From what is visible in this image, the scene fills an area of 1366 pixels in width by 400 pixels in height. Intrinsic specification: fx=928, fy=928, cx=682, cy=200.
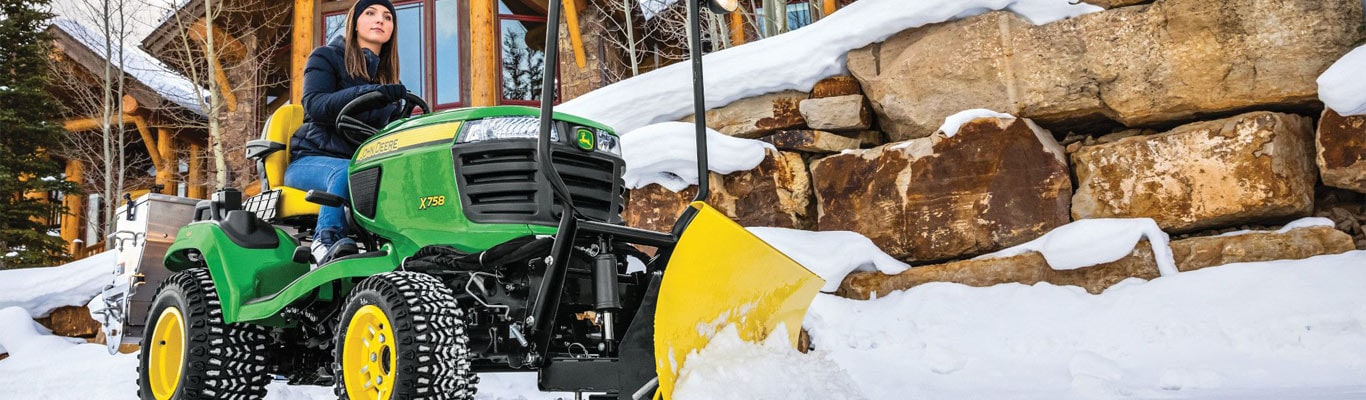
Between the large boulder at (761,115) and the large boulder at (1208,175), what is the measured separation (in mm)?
1802

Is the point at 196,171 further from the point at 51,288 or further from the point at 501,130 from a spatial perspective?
the point at 501,130

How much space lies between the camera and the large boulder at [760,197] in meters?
5.86

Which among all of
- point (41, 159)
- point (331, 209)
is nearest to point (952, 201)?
point (331, 209)

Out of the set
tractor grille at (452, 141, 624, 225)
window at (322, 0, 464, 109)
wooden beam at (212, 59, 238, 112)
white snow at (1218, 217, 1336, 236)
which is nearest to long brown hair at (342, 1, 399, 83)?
tractor grille at (452, 141, 624, 225)

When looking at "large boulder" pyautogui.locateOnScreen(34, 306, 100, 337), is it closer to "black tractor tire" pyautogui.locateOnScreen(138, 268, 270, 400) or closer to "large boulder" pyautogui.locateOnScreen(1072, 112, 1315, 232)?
"black tractor tire" pyautogui.locateOnScreen(138, 268, 270, 400)

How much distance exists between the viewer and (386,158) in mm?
2912

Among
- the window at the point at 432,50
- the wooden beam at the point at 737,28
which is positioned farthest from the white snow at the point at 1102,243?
the window at the point at 432,50

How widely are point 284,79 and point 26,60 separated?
4.17m

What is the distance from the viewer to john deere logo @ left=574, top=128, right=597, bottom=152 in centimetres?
275

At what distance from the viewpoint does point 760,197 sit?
588 cm

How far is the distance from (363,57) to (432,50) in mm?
10363

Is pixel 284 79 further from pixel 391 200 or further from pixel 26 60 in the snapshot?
pixel 391 200

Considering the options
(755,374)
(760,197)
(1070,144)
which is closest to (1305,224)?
(1070,144)

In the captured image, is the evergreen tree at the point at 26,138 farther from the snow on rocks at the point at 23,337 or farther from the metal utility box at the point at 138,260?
the metal utility box at the point at 138,260
